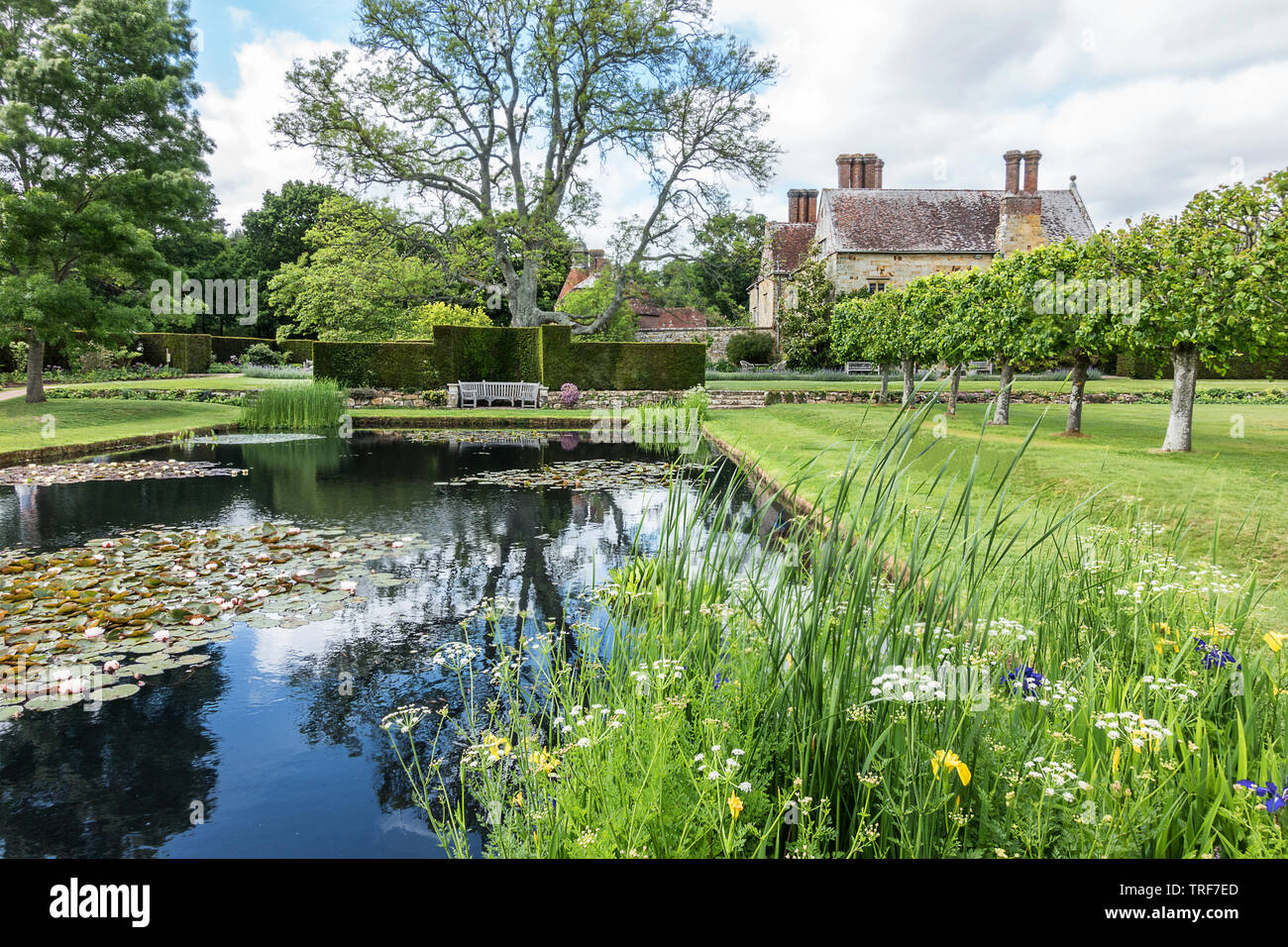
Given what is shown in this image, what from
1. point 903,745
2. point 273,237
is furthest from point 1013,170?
point 903,745

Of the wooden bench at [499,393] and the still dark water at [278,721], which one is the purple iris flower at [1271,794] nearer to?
the still dark water at [278,721]

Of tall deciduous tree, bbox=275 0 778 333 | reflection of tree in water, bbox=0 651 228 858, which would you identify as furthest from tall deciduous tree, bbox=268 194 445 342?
reflection of tree in water, bbox=0 651 228 858

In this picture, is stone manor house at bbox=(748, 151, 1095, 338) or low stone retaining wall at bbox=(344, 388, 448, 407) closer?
low stone retaining wall at bbox=(344, 388, 448, 407)

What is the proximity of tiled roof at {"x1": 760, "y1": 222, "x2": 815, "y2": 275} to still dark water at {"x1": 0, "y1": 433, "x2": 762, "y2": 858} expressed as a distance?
37536 mm

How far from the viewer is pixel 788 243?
44.3 meters

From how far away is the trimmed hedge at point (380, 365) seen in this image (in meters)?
22.7

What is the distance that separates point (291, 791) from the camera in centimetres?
306

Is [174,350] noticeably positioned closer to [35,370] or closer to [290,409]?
[35,370]

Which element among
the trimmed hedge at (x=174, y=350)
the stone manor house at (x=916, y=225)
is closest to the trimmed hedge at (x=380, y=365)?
the trimmed hedge at (x=174, y=350)
